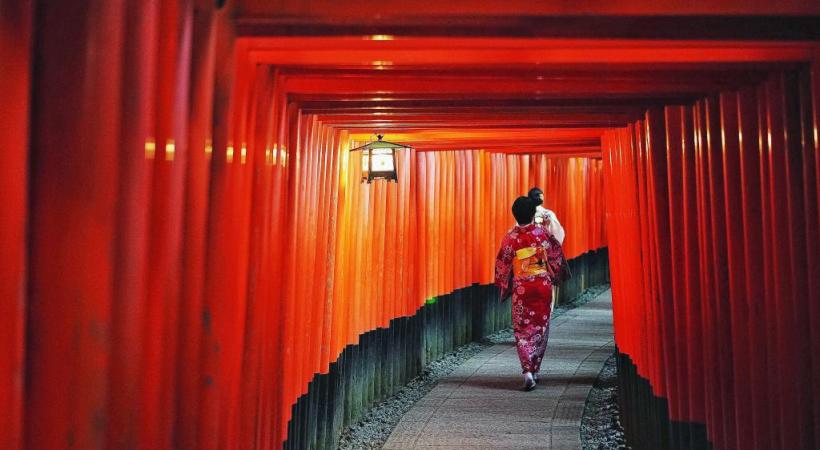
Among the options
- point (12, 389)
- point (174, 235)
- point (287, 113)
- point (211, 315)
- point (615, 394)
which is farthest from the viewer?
point (615, 394)

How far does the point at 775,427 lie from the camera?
4285mm

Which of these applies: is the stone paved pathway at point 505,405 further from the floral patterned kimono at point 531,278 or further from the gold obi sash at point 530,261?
the gold obi sash at point 530,261

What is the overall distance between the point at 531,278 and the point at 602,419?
1918mm

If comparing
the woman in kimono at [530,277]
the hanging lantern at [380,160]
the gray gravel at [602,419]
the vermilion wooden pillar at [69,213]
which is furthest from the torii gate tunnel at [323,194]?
the woman in kimono at [530,277]

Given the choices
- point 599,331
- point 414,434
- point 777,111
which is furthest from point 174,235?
point 599,331

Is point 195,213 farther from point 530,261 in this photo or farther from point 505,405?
point 530,261

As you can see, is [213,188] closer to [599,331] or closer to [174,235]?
[174,235]

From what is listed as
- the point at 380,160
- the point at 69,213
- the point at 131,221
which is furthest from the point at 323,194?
the point at 69,213

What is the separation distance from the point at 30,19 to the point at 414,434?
6386mm

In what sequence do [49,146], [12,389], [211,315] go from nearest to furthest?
[12,389] → [49,146] → [211,315]

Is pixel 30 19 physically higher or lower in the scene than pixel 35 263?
higher

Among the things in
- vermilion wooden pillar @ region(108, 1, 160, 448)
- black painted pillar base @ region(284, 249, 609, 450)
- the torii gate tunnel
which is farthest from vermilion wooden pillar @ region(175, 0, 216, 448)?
black painted pillar base @ region(284, 249, 609, 450)

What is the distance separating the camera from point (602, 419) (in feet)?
28.0

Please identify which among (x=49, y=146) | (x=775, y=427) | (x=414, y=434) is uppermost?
(x=49, y=146)
